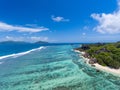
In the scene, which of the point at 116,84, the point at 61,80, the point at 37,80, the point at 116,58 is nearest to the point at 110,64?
the point at 116,58

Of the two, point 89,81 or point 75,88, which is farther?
point 89,81

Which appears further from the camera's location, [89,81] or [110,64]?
[110,64]

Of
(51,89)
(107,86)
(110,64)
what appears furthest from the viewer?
(110,64)

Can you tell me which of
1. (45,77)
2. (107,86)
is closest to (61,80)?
(45,77)

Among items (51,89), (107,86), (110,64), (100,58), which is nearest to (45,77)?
(51,89)

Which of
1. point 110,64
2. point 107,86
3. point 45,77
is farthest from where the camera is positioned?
point 110,64

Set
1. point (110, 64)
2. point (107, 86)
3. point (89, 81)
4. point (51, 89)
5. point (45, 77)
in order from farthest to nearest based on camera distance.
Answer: point (110, 64), point (45, 77), point (89, 81), point (107, 86), point (51, 89)

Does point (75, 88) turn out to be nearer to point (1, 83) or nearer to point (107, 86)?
point (107, 86)

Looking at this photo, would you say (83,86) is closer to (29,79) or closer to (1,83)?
(29,79)

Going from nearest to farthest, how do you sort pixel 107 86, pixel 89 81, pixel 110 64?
pixel 107 86 < pixel 89 81 < pixel 110 64
